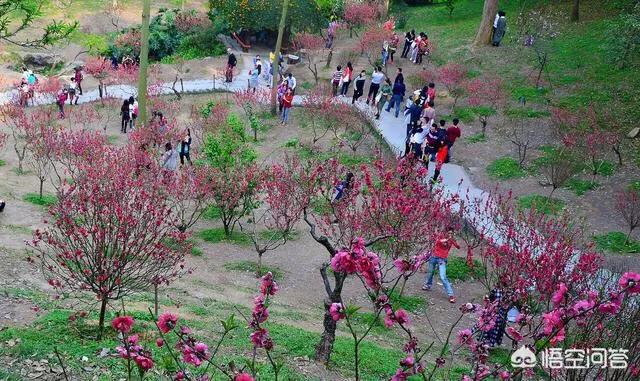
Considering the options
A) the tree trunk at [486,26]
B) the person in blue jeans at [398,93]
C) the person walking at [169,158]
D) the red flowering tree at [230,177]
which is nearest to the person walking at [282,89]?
the person in blue jeans at [398,93]

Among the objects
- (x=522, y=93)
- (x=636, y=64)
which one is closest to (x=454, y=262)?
(x=522, y=93)

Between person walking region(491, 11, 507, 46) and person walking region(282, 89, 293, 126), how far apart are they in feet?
32.2

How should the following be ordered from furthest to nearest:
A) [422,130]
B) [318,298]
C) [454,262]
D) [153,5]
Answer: [153,5] → [422,130] → [454,262] → [318,298]

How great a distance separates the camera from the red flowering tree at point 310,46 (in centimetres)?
3056

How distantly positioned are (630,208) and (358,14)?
22.2 metres

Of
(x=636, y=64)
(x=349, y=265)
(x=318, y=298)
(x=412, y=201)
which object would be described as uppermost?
(x=636, y=64)

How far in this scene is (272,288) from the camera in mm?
5770

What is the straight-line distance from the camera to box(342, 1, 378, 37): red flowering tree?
34.8 meters

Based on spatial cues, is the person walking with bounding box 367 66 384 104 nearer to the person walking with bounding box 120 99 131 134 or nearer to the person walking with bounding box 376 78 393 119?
the person walking with bounding box 376 78 393 119

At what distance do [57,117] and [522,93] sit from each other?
16484mm

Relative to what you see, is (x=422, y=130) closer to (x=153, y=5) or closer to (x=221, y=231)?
(x=221, y=231)

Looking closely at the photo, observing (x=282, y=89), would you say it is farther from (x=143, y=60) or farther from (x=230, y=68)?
(x=143, y=60)

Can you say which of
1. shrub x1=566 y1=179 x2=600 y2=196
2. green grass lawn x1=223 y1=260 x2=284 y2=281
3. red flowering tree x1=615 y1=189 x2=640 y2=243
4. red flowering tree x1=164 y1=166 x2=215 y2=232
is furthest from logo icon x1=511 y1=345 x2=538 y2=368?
shrub x1=566 y1=179 x2=600 y2=196

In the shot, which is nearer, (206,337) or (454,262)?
(206,337)
